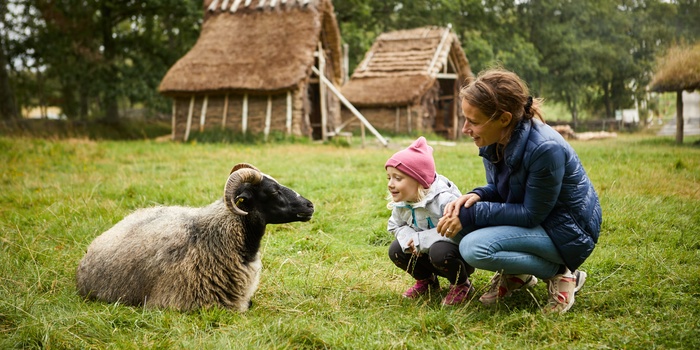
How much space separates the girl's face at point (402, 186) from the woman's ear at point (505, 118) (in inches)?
29.8

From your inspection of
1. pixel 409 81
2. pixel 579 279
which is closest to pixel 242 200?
pixel 579 279

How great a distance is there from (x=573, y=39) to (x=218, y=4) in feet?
74.5

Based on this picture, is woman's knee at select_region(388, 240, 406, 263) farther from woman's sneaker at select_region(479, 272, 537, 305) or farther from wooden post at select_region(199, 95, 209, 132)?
wooden post at select_region(199, 95, 209, 132)

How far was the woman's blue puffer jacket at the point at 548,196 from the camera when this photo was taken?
353 cm

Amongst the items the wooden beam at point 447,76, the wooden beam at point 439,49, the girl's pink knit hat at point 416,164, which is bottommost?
the girl's pink knit hat at point 416,164

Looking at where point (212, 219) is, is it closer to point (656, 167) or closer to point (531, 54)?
point (656, 167)

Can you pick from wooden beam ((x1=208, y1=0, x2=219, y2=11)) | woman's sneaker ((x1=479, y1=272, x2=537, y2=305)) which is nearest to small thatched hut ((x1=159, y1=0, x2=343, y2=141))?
wooden beam ((x1=208, y1=0, x2=219, y2=11))

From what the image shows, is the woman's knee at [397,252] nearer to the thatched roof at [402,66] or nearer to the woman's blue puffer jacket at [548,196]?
the woman's blue puffer jacket at [548,196]

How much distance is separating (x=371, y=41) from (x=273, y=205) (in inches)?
1149

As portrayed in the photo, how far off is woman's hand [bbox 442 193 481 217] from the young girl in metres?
0.20

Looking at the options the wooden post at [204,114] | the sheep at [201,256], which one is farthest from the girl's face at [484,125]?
the wooden post at [204,114]

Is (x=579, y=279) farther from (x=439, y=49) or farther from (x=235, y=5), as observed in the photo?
(x=439, y=49)

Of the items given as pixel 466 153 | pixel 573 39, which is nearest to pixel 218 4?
pixel 466 153

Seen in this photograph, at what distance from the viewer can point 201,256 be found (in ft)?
14.9
